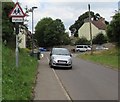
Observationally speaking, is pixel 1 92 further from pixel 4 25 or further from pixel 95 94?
pixel 4 25

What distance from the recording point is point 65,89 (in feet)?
48.2

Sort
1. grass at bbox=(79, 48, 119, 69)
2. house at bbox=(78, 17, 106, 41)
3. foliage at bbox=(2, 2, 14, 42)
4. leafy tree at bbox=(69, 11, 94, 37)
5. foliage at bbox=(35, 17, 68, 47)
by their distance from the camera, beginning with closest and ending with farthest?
foliage at bbox=(2, 2, 14, 42) < grass at bbox=(79, 48, 119, 69) < foliage at bbox=(35, 17, 68, 47) < house at bbox=(78, 17, 106, 41) < leafy tree at bbox=(69, 11, 94, 37)

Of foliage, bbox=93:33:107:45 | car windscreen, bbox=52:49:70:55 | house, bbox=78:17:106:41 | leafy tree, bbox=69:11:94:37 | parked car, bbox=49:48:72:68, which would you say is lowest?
parked car, bbox=49:48:72:68

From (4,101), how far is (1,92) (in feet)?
3.42

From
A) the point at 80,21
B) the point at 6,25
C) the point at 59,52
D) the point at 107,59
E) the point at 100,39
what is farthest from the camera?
the point at 80,21

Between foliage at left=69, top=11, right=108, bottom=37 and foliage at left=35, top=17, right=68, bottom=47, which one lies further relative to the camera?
foliage at left=69, top=11, right=108, bottom=37

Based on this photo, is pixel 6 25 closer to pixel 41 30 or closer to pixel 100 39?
pixel 100 39

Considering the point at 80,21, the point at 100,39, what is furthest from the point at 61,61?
the point at 80,21

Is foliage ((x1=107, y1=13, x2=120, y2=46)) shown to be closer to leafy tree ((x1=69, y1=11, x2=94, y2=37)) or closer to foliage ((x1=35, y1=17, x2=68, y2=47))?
foliage ((x1=35, y1=17, x2=68, y2=47))

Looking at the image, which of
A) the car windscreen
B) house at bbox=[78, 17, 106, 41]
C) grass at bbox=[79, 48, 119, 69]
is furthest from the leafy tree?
the car windscreen

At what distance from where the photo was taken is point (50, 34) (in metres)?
99.1

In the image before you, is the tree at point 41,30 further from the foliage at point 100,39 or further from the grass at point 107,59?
the grass at point 107,59

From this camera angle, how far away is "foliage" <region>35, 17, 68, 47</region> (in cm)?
9906

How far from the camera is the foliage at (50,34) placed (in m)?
99.1
